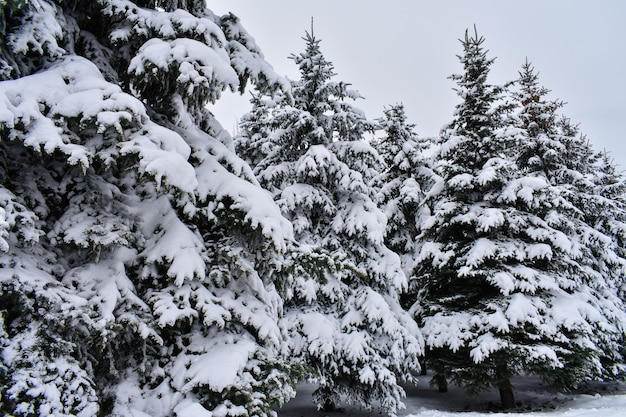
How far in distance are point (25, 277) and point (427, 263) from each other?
455 inches

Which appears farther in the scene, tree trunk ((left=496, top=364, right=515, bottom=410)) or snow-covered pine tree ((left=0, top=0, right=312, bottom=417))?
tree trunk ((left=496, top=364, right=515, bottom=410))

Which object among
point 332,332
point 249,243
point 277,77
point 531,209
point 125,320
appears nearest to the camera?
point 125,320

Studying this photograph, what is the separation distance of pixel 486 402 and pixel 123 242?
13891 mm

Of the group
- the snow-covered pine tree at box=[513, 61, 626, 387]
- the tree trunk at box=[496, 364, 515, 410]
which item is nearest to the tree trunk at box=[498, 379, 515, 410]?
the tree trunk at box=[496, 364, 515, 410]

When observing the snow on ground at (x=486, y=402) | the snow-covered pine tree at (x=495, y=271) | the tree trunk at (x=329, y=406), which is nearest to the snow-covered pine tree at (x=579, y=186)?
the snow-covered pine tree at (x=495, y=271)

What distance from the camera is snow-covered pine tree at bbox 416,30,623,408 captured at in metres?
10.9

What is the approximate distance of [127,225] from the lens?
4645 millimetres

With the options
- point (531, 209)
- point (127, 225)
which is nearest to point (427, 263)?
point (531, 209)

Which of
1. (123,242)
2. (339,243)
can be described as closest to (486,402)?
(339,243)

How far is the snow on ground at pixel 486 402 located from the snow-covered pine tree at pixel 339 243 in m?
0.95

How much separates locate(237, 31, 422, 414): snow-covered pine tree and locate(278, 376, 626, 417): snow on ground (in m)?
0.95

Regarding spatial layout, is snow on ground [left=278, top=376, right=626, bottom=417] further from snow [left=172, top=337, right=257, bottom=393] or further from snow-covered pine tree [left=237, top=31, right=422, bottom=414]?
snow [left=172, top=337, right=257, bottom=393]

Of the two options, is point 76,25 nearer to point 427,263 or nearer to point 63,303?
point 63,303

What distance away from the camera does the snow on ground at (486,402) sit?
446 inches
